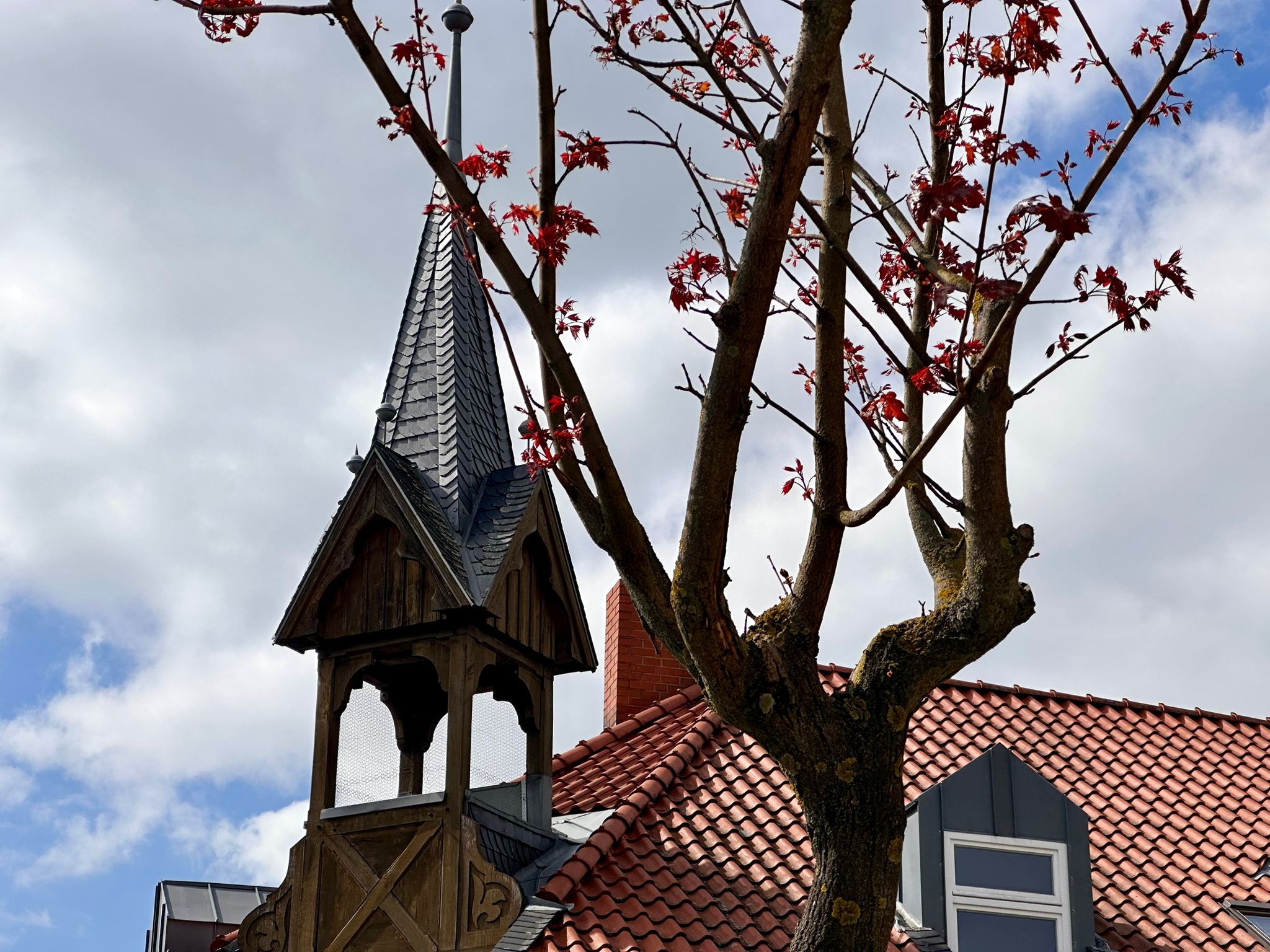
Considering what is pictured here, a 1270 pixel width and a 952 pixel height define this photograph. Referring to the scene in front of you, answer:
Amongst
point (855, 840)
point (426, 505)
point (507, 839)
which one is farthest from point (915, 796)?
point (855, 840)

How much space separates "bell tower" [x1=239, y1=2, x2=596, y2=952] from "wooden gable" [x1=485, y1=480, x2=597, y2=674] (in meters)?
0.02

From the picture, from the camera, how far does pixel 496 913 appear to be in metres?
11.1

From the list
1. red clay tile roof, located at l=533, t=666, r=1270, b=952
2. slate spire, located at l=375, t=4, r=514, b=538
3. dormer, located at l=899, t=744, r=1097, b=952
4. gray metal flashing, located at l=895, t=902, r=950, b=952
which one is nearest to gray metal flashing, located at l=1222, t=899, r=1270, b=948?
red clay tile roof, located at l=533, t=666, r=1270, b=952

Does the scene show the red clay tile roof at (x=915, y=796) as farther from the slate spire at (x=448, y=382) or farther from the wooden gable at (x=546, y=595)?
the slate spire at (x=448, y=382)

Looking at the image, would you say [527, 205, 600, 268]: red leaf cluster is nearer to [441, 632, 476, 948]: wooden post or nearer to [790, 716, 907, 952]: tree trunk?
[790, 716, 907, 952]: tree trunk

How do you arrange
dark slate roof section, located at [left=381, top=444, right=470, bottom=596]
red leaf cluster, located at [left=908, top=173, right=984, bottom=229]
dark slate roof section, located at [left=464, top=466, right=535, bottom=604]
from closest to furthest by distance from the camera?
red leaf cluster, located at [left=908, top=173, right=984, bottom=229] → dark slate roof section, located at [left=381, top=444, right=470, bottom=596] → dark slate roof section, located at [left=464, top=466, right=535, bottom=604]

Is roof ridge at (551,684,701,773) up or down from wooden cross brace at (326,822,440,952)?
up

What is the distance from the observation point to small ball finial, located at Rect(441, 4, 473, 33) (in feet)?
50.2

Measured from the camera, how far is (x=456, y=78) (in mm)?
15281

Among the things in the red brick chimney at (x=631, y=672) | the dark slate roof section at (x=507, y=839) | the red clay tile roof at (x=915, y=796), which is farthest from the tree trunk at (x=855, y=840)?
the red brick chimney at (x=631, y=672)

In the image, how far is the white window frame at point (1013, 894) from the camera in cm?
Answer: 1223

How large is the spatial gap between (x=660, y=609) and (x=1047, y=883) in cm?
692

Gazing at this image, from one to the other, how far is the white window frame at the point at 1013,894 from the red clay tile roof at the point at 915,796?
46cm

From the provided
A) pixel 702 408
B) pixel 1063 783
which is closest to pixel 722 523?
pixel 702 408
